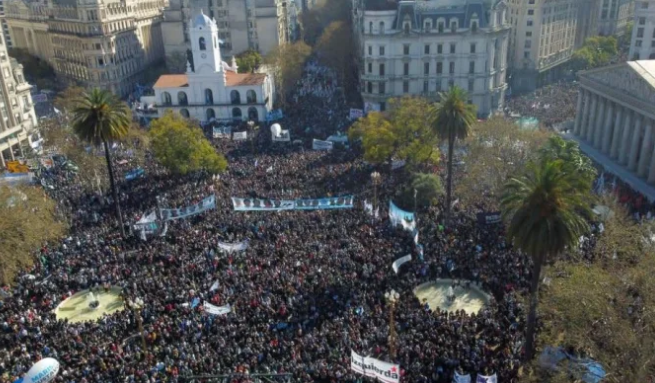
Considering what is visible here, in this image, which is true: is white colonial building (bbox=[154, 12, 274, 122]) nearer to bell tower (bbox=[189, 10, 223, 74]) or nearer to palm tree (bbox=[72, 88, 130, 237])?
bell tower (bbox=[189, 10, 223, 74])

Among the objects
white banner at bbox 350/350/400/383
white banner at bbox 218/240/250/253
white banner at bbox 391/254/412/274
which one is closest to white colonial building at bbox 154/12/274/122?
white banner at bbox 218/240/250/253

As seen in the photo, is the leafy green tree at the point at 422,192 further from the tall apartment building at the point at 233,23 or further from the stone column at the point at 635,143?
the tall apartment building at the point at 233,23

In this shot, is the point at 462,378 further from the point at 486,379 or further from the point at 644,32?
the point at 644,32

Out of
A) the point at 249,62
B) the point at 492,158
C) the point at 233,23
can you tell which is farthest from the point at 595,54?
the point at 492,158

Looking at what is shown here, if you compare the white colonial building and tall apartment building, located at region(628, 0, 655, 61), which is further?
the white colonial building

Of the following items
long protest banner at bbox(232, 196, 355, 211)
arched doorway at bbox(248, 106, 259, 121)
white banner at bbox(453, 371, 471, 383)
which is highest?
long protest banner at bbox(232, 196, 355, 211)

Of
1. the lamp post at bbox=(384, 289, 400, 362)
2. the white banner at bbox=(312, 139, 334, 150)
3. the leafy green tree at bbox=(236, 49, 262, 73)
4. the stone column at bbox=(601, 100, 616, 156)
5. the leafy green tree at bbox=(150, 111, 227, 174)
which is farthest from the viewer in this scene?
the leafy green tree at bbox=(236, 49, 262, 73)
